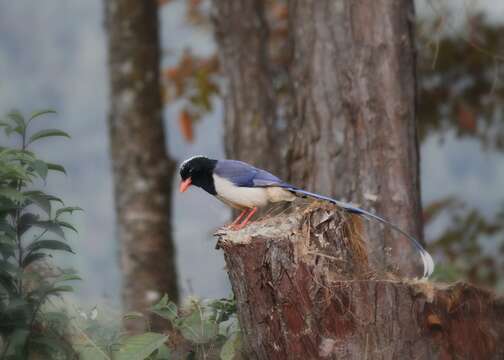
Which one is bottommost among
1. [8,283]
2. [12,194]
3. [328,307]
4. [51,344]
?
[51,344]

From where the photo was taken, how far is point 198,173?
13.8ft

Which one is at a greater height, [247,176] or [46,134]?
[46,134]

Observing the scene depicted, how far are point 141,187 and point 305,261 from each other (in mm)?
4932

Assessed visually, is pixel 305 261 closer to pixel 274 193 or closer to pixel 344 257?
pixel 344 257

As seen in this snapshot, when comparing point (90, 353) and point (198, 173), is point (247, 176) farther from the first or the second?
point (90, 353)

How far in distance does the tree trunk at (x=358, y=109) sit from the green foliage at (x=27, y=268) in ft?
7.07

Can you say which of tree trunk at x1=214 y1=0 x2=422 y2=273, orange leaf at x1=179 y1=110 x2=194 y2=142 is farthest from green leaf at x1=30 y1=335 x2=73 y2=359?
orange leaf at x1=179 y1=110 x2=194 y2=142

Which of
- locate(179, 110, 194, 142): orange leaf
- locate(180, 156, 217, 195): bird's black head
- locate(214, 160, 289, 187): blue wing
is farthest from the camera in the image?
locate(179, 110, 194, 142): orange leaf

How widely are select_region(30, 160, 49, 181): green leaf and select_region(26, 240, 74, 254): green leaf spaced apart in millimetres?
295

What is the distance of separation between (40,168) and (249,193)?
109 cm

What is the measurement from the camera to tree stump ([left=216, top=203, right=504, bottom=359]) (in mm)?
3373

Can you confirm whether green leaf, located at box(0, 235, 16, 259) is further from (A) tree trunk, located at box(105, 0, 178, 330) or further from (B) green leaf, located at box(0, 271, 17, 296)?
(A) tree trunk, located at box(105, 0, 178, 330)

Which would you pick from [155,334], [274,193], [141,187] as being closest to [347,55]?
Result: [274,193]

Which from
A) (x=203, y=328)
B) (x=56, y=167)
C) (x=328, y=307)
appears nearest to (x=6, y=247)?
(x=56, y=167)
